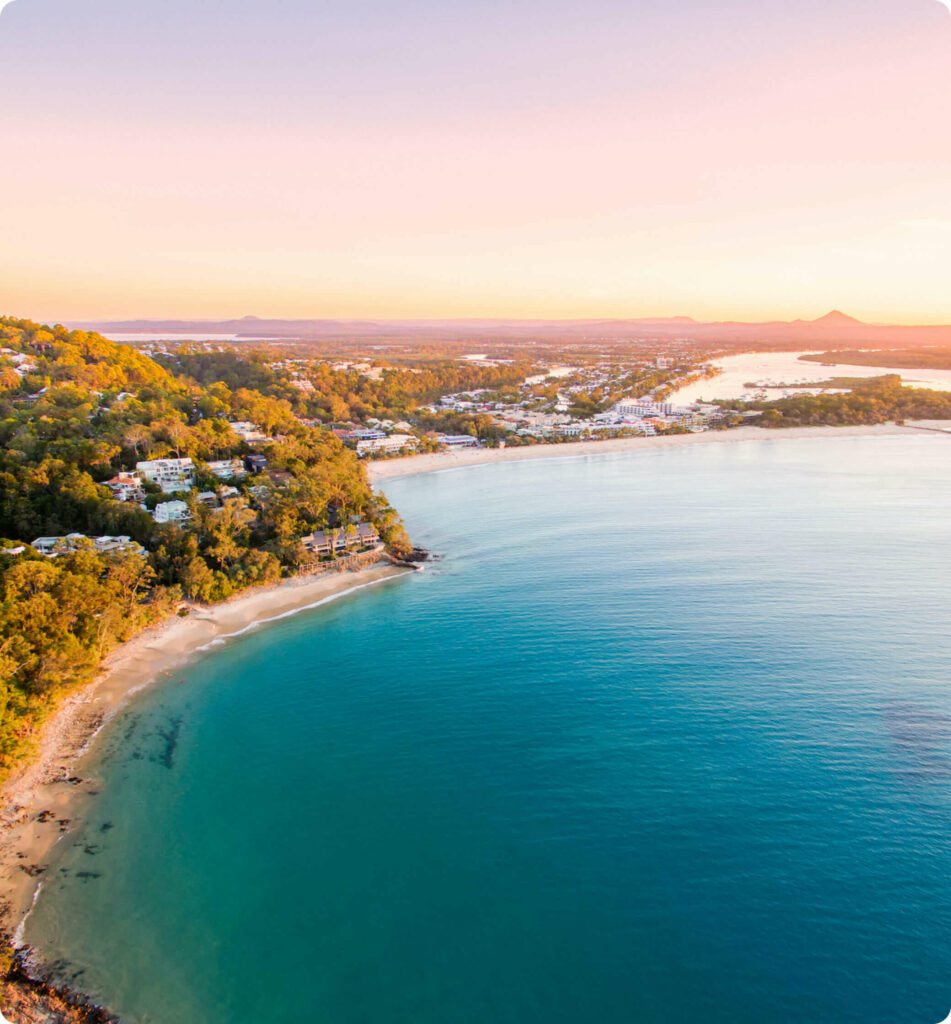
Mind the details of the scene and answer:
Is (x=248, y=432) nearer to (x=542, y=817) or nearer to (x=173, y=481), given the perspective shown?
(x=173, y=481)

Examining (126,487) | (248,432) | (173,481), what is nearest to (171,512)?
(126,487)

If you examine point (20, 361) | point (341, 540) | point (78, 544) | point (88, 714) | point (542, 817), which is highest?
point (20, 361)

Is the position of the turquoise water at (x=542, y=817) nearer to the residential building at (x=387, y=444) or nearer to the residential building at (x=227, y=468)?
the residential building at (x=227, y=468)

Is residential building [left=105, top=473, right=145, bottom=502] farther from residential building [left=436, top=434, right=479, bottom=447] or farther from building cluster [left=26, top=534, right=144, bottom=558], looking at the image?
residential building [left=436, top=434, right=479, bottom=447]

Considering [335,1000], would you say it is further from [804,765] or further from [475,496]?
[475,496]

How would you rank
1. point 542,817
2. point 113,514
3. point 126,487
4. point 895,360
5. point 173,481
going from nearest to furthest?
point 542,817, point 113,514, point 126,487, point 173,481, point 895,360

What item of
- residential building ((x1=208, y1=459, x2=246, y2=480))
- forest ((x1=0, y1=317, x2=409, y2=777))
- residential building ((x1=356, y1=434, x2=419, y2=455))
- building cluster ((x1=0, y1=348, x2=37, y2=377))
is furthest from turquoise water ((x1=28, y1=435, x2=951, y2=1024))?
building cluster ((x1=0, y1=348, x2=37, y2=377))

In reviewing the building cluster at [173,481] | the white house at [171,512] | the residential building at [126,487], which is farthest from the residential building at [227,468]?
the white house at [171,512]
